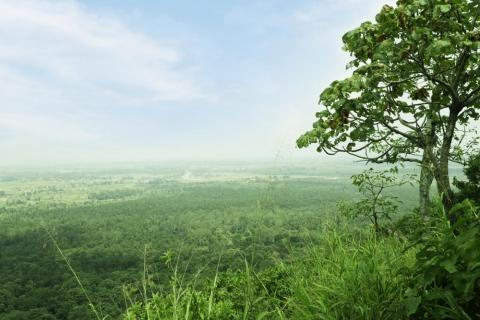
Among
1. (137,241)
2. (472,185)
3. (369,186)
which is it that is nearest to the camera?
(472,185)

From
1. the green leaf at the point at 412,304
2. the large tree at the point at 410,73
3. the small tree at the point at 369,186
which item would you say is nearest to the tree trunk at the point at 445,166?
the large tree at the point at 410,73

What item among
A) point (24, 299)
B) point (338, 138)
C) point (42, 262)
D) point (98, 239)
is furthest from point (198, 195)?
point (338, 138)

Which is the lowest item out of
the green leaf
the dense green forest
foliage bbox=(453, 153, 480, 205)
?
the dense green forest

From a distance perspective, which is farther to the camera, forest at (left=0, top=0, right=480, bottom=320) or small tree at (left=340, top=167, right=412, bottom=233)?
small tree at (left=340, top=167, right=412, bottom=233)

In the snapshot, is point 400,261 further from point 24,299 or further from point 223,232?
point 24,299

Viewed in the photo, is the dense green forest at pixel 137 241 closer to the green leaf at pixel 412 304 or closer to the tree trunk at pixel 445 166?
the green leaf at pixel 412 304

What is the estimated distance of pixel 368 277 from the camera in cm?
269

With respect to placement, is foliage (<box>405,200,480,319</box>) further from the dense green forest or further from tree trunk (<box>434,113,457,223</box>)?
tree trunk (<box>434,113,457,223</box>)

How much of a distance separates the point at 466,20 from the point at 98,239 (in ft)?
316

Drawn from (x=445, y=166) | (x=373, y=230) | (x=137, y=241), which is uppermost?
(x=445, y=166)

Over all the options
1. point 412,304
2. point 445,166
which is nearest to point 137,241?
point 445,166

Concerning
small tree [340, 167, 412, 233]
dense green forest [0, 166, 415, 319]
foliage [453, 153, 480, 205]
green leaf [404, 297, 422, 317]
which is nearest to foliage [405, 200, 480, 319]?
green leaf [404, 297, 422, 317]

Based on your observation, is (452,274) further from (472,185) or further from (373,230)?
(472,185)

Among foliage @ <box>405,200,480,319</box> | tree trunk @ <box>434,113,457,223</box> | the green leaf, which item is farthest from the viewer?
tree trunk @ <box>434,113,457,223</box>
